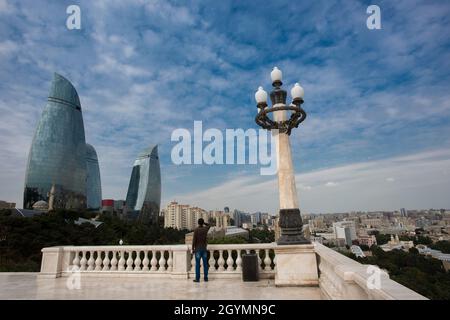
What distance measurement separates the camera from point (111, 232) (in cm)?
5806

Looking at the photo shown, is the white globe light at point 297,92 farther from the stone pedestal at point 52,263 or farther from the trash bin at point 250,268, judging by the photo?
→ the stone pedestal at point 52,263

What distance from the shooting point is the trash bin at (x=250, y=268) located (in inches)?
277

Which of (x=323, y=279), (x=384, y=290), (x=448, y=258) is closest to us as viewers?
(x=384, y=290)

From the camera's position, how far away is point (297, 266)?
637 cm

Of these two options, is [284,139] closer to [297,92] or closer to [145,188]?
[297,92]

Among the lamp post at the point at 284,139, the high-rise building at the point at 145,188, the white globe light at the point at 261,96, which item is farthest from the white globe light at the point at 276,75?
the high-rise building at the point at 145,188

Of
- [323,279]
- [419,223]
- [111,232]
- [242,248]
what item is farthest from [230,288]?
[419,223]

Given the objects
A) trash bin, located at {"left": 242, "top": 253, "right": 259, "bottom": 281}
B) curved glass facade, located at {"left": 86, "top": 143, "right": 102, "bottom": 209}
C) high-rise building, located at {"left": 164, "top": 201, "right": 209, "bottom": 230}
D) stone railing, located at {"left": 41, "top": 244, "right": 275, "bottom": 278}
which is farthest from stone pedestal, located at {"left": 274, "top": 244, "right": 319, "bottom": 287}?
curved glass facade, located at {"left": 86, "top": 143, "right": 102, "bottom": 209}

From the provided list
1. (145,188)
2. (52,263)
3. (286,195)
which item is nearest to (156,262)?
(52,263)

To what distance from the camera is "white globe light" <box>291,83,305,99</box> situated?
6.96 meters

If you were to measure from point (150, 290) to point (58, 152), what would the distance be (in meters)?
89.1

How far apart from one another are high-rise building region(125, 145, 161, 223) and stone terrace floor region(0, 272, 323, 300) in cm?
12054
